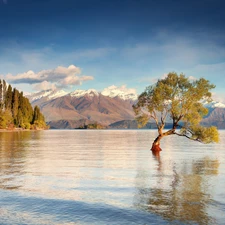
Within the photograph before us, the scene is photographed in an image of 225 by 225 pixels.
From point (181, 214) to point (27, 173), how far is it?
18855 millimetres

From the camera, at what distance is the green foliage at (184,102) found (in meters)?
57.2

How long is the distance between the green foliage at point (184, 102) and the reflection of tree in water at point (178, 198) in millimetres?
27904

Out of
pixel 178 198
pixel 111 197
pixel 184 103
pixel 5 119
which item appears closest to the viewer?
pixel 178 198

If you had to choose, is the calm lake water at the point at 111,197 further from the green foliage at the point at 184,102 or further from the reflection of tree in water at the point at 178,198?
the green foliage at the point at 184,102

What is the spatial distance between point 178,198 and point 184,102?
3944 centimetres

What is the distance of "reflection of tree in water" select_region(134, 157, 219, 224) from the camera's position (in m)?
16.7

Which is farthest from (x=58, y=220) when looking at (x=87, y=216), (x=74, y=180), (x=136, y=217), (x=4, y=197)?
(x=74, y=180)

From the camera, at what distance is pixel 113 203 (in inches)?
761

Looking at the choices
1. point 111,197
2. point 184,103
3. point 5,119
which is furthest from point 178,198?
point 5,119

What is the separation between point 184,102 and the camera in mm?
58062

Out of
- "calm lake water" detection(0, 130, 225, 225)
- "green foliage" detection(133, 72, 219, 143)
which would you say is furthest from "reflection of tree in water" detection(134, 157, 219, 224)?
"green foliage" detection(133, 72, 219, 143)

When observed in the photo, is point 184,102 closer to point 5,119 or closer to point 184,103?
point 184,103

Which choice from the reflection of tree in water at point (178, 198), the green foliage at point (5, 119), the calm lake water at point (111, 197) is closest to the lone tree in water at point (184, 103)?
the calm lake water at point (111, 197)

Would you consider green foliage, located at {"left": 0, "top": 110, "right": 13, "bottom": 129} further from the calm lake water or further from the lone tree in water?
the calm lake water
